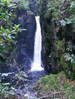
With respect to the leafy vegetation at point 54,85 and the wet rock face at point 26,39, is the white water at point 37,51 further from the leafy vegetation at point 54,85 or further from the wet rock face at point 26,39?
the leafy vegetation at point 54,85

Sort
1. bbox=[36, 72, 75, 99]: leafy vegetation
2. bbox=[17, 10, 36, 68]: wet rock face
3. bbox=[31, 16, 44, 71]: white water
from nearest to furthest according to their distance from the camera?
bbox=[36, 72, 75, 99]: leafy vegetation, bbox=[17, 10, 36, 68]: wet rock face, bbox=[31, 16, 44, 71]: white water

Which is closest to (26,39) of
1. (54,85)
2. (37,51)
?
(37,51)

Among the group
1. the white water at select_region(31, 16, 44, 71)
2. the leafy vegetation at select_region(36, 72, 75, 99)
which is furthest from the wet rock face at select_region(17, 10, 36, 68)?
the leafy vegetation at select_region(36, 72, 75, 99)

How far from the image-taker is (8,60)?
35.1 feet

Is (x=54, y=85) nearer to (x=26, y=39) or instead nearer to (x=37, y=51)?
(x=37, y=51)

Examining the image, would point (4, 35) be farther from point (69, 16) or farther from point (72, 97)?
point (69, 16)

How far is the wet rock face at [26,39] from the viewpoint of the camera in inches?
552

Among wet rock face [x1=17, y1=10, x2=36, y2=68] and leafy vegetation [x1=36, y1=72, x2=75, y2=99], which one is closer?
leafy vegetation [x1=36, y1=72, x2=75, y2=99]

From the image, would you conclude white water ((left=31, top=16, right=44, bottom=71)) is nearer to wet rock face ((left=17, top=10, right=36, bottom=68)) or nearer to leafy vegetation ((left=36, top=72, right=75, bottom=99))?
wet rock face ((left=17, top=10, right=36, bottom=68))

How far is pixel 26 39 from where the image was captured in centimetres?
1539

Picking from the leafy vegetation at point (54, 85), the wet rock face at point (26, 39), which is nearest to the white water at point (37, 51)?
the wet rock face at point (26, 39)

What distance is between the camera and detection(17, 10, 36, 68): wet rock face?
14.0 meters

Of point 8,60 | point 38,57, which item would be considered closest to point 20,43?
point 38,57

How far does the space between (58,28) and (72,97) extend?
4.55 meters
